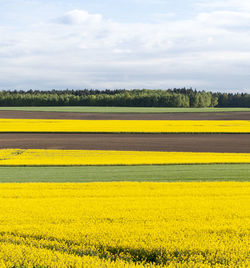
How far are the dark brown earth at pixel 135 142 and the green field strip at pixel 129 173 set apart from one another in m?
11.5

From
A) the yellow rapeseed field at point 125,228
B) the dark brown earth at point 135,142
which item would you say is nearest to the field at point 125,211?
the yellow rapeseed field at point 125,228

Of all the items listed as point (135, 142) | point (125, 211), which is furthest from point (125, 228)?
point (135, 142)

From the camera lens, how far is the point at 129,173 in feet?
91.9

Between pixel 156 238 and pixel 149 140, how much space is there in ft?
122

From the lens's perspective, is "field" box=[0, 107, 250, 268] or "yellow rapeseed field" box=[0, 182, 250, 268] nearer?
"yellow rapeseed field" box=[0, 182, 250, 268]

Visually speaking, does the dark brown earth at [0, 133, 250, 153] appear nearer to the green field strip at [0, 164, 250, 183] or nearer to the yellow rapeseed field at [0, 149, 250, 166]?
the yellow rapeseed field at [0, 149, 250, 166]

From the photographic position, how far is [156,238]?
487 inches

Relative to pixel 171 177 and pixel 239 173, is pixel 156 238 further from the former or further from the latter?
pixel 239 173

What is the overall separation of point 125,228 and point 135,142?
114 feet

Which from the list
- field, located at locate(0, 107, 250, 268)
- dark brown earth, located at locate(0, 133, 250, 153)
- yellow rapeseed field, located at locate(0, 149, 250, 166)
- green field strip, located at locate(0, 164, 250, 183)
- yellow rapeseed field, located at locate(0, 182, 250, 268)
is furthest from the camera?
dark brown earth, located at locate(0, 133, 250, 153)

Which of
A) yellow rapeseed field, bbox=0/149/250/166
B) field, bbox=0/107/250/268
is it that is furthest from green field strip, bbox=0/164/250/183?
yellow rapeseed field, bbox=0/149/250/166

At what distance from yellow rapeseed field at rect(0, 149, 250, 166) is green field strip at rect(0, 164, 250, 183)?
1896mm

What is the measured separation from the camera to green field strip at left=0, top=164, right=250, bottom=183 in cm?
2570

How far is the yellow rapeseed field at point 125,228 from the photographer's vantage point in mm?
11070
